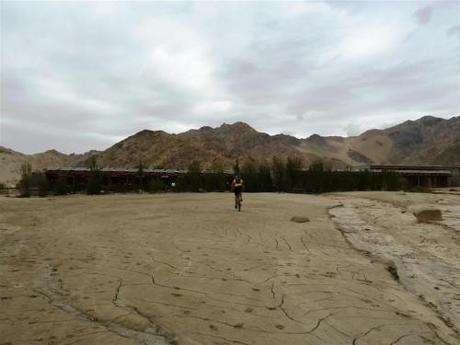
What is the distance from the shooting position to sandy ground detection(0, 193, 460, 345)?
206 inches

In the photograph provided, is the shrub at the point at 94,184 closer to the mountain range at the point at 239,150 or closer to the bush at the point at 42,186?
the bush at the point at 42,186

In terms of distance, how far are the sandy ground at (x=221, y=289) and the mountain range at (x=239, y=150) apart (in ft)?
224

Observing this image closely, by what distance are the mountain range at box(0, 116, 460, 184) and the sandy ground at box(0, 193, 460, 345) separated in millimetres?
68141

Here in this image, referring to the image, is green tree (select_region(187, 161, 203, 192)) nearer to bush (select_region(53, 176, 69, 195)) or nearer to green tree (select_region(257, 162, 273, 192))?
green tree (select_region(257, 162, 273, 192))

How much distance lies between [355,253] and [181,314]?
6.49 m

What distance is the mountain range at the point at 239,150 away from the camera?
357 feet

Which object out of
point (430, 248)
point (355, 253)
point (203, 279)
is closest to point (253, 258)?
point (203, 279)

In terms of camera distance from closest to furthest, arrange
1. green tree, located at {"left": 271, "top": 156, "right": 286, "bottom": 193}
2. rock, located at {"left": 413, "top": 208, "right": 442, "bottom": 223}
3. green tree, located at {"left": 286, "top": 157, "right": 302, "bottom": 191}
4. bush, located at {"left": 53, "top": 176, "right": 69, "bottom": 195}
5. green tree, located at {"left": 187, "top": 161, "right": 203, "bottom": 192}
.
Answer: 1. rock, located at {"left": 413, "top": 208, "right": 442, "bottom": 223}
2. bush, located at {"left": 53, "top": 176, "right": 69, "bottom": 195}
3. green tree, located at {"left": 187, "top": 161, "right": 203, "bottom": 192}
4. green tree, located at {"left": 286, "top": 157, "right": 302, "bottom": 191}
5. green tree, located at {"left": 271, "top": 156, "right": 286, "bottom": 193}

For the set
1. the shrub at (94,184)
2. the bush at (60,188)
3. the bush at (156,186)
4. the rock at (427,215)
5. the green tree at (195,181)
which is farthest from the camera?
the green tree at (195,181)

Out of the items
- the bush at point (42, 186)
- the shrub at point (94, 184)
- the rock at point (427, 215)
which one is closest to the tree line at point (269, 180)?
the shrub at point (94, 184)

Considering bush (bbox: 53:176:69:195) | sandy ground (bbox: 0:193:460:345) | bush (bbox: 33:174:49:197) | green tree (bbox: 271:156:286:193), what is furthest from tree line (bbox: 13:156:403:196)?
sandy ground (bbox: 0:193:460:345)

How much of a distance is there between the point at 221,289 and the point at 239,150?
14297 cm

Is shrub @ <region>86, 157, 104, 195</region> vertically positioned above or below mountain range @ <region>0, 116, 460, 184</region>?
below

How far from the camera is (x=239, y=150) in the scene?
150 metres
